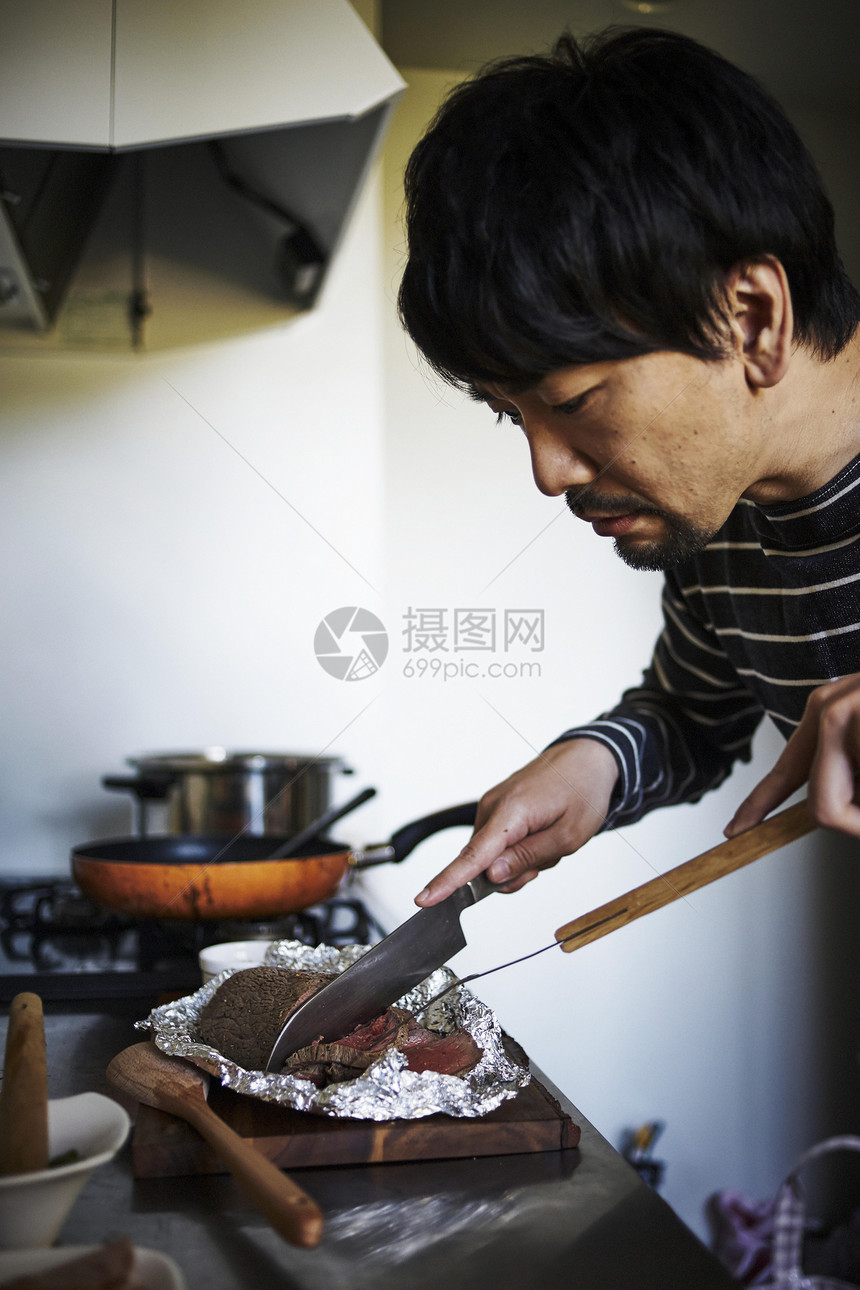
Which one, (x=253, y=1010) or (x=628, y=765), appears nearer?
A: (x=253, y=1010)

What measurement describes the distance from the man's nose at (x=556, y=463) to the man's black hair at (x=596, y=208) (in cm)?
5

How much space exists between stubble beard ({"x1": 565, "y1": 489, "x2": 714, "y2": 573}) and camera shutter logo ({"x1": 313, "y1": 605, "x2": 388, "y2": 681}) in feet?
0.59

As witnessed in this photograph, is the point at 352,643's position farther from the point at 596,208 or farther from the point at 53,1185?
the point at 53,1185

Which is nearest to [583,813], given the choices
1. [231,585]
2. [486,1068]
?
[486,1068]

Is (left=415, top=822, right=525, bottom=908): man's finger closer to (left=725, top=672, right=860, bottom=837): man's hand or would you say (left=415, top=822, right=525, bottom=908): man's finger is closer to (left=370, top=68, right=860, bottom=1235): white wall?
(left=370, top=68, right=860, bottom=1235): white wall

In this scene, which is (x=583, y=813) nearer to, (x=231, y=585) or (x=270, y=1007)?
(x=270, y=1007)

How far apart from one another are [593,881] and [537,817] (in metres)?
0.11

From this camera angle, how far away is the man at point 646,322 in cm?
56

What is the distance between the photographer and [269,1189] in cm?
36

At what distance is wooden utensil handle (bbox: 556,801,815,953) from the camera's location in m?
0.49

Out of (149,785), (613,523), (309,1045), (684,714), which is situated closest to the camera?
(309,1045)

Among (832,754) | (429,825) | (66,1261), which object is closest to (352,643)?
(429,825)

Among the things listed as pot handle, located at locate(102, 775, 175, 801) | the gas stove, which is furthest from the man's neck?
pot handle, located at locate(102, 775, 175, 801)

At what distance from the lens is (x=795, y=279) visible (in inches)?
25.1
